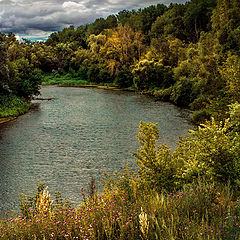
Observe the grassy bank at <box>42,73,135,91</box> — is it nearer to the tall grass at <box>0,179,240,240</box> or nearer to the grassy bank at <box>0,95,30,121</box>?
the grassy bank at <box>0,95,30,121</box>

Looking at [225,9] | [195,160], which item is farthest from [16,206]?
[225,9]

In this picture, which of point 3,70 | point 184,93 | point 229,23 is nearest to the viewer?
point 229,23

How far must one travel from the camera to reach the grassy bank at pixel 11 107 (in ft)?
97.9

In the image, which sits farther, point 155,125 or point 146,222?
point 155,125

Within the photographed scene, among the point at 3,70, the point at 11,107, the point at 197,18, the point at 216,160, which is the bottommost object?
the point at 11,107

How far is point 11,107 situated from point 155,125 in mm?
25985

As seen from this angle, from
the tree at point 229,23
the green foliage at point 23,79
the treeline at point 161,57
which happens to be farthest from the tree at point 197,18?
the green foliage at point 23,79

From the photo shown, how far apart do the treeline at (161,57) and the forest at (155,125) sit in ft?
0.47

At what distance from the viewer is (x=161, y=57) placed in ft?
169

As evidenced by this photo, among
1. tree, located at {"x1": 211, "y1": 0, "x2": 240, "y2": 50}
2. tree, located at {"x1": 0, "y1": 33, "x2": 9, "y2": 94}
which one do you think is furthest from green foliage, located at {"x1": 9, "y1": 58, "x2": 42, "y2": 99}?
tree, located at {"x1": 211, "y1": 0, "x2": 240, "y2": 50}

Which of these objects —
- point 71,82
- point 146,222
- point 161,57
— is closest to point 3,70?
point 146,222

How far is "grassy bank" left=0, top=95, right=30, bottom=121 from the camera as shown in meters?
29.8

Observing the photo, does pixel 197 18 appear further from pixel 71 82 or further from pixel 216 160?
pixel 216 160

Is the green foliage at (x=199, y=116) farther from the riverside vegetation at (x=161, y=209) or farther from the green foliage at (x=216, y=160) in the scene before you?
the green foliage at (x=216, y=160)
